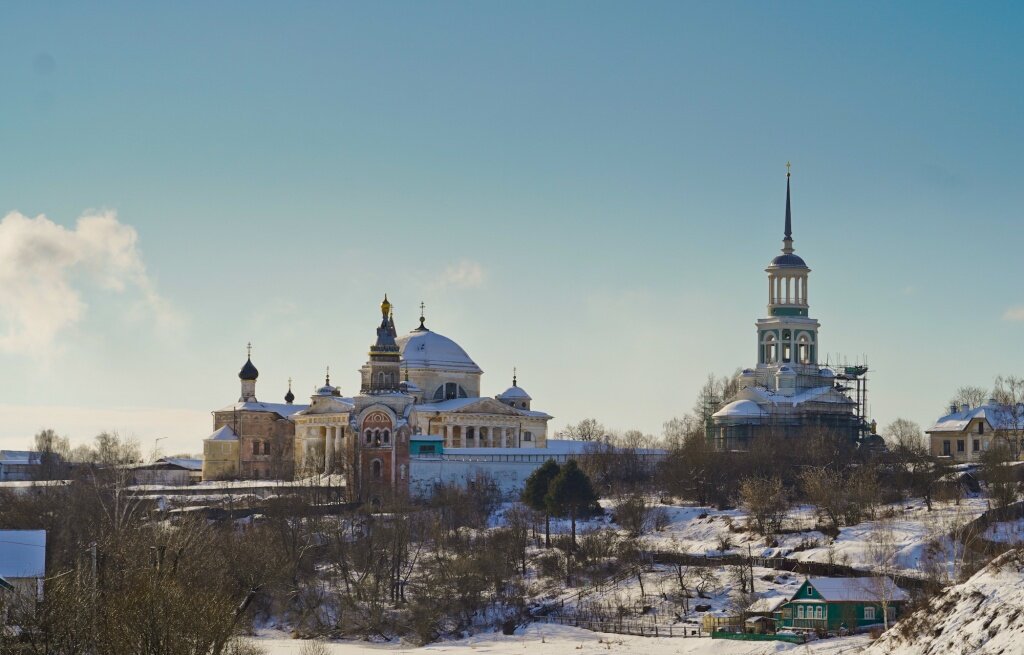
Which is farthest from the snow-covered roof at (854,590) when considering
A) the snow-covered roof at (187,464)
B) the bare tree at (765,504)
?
the snow-covered roof at (187,464)

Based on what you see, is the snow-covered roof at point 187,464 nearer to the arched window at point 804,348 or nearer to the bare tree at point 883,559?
the arched window at point 804,348

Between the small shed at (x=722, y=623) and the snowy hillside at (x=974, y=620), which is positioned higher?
the snowy hillside at (x=974, y=620)

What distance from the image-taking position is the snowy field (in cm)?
4241

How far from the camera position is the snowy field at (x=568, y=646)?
139 feet

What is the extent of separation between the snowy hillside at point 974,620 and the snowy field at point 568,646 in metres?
5.33

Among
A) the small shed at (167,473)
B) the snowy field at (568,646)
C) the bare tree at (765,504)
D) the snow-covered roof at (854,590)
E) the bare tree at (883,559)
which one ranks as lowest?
the snowy field at (568,646)

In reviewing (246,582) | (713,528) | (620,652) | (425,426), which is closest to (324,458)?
(425,426)

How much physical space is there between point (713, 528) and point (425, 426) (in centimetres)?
2438

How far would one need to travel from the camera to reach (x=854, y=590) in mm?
45781

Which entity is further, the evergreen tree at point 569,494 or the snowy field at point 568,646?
the evergreen tree at point 569,494

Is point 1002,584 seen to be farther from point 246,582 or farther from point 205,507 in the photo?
point 205,507

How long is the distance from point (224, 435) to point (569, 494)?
30.1 metres

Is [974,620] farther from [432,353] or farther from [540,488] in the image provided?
[432,353]

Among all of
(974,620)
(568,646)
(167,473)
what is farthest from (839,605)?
(167,473)
